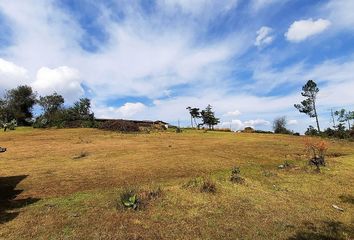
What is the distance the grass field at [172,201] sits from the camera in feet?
28.6

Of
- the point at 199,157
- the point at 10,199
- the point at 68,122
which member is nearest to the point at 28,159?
the point at 10,199

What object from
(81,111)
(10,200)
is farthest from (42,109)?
(10,200)

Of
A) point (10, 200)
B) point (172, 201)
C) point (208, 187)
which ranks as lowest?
point (172, 201)

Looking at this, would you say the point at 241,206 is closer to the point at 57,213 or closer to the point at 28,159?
the point at 57,213

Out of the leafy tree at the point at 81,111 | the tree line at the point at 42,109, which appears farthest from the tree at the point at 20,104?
the leafy tree at the point at 81,111

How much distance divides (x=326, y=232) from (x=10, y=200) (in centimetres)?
1007

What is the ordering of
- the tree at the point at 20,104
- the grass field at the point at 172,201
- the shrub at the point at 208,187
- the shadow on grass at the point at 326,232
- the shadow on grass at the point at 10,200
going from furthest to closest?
1. the tree at the point at 20,104
2. the shrub at the point at 208,187
3. the shadow on grass at the point at 10,200
4. the grass field at the point at 172,201
5. the shadow on grass at the point at 326,232

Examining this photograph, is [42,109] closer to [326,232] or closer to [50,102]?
[50,102]

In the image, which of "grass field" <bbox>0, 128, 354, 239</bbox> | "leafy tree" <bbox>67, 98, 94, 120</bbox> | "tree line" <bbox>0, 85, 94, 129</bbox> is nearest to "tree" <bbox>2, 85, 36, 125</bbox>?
"tree line" <bbox>0, 85, 94, 129</bbox>

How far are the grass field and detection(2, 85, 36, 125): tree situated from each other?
43283 mm

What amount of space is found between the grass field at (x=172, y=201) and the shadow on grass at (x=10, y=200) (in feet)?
0.10

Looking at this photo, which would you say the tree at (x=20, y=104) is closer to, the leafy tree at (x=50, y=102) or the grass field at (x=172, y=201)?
the leafy tree at (x=50, y=102)

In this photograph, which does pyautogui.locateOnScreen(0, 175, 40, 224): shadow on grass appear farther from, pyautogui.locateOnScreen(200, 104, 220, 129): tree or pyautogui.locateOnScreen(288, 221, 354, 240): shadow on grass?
pyautogui.locateOnScreen(200, 104, 220, 129): tree

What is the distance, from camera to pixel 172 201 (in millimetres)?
10953
